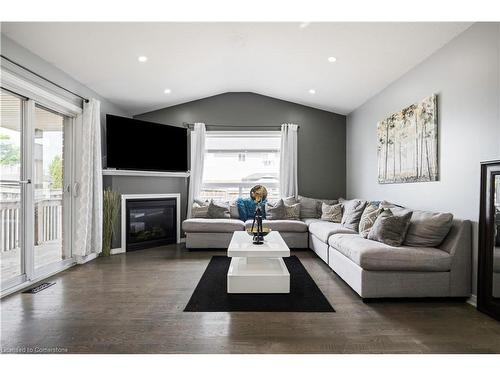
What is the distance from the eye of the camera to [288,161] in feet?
20.1

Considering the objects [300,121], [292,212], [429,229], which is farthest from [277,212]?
[429,229]

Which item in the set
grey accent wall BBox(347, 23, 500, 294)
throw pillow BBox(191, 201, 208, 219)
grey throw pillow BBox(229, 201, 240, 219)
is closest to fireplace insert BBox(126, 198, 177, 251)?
throw pillow BBox(191, 201, 208, 219)

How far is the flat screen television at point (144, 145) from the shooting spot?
4.91 m

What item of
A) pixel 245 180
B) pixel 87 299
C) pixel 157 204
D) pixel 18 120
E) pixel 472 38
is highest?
pixel 472 38

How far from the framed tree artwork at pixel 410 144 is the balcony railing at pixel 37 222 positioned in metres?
4.42

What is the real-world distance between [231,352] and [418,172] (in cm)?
294

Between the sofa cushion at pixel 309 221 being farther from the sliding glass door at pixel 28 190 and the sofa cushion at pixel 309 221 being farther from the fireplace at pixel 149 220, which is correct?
the sliding glass door at pixel 28 190

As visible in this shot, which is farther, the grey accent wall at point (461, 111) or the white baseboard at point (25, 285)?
the white baseboard at point (25, 285)

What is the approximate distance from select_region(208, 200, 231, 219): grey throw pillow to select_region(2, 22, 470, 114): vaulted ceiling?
2068mm

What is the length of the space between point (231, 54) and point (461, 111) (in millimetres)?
2806

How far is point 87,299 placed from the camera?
290 centimetres

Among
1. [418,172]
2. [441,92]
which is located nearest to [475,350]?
[418,172]

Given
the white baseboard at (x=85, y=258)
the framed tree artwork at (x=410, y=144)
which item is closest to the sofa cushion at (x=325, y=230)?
the framed tree artwork at (x=410, y=144)

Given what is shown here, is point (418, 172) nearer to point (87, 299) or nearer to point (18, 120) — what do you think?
point (87, 299)
